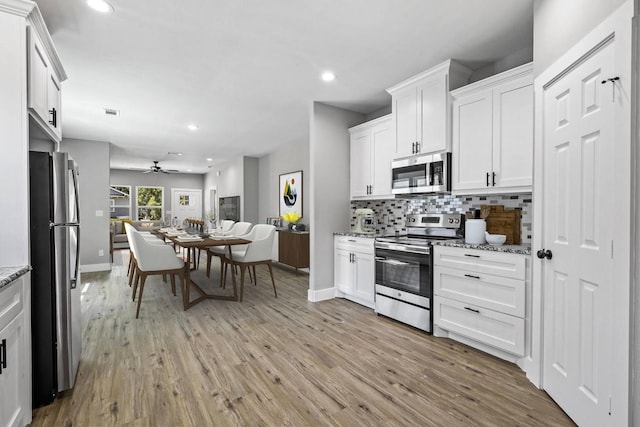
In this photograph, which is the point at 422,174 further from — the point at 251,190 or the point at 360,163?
the point at 251,190

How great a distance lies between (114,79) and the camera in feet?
10.7

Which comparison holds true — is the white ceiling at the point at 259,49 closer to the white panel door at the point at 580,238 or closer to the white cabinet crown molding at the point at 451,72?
the white cabinet crown molding at the point at 451,72

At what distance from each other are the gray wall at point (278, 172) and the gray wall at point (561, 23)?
404 centimetres

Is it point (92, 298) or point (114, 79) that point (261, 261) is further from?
point (114, 79)

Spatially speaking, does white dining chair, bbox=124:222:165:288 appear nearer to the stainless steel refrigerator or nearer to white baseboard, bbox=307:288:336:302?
the stainless steel refrigerator

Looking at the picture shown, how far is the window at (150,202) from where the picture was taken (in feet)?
35.5

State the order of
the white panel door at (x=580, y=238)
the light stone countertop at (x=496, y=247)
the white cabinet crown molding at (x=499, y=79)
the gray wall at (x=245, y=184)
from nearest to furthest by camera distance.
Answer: the white panel door at (x=580, y=238)
the light stone countertop at (x=496, y=247)
the white cabinet crown molding at (x=499, y=79)
the gray wall at (x=245, y=184)

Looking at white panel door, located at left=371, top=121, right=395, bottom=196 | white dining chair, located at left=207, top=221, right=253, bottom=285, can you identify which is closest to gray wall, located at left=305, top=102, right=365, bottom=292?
white panel door, located at left=371, top=121, right=395, bottom=196

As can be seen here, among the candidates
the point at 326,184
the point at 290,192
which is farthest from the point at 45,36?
the point at 290,192

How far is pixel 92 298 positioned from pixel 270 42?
3.95 metres

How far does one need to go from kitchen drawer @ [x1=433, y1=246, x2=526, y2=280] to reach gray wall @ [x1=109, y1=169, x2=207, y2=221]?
10.3m

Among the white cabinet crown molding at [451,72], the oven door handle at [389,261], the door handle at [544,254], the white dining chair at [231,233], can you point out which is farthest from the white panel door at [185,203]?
the door handle at [544,254]

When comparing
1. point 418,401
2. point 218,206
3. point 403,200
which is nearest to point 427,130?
point 403,200

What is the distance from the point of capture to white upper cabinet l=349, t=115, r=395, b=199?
147 inches
